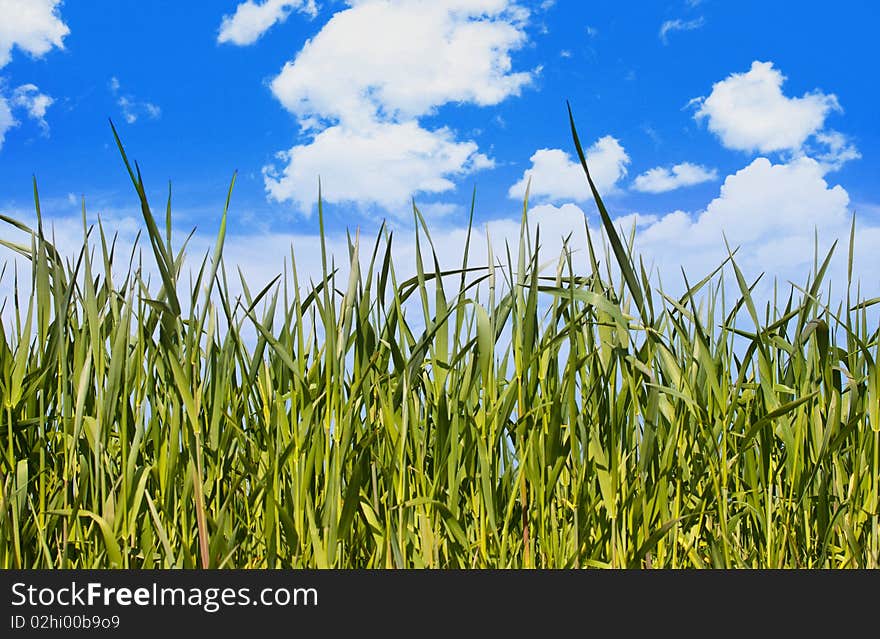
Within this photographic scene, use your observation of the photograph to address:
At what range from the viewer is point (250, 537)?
1.55 metres

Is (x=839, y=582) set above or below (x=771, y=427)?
below

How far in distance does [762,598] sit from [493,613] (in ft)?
1.55

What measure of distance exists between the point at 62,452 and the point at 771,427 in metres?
1.38

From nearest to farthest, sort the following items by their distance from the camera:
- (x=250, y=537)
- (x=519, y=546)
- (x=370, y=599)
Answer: (x=370, y=599) → (x=519, y=546) → (x=250, y=537)

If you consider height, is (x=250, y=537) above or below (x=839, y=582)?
above

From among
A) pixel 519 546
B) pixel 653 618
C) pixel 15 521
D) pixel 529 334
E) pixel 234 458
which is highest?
pixel 529 334

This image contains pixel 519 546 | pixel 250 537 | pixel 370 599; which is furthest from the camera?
pixel 250 537

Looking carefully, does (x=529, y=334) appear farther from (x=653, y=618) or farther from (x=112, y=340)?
(x=112, y=340)

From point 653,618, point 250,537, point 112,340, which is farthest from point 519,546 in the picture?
point 112,340

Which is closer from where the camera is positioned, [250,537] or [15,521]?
[15,521]

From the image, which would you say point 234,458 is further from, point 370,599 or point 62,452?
point 370,599

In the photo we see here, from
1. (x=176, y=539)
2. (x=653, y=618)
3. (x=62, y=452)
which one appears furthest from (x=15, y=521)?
(x=653, y=618)

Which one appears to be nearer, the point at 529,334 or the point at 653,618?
the point at 653,618

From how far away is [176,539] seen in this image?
147 cm
